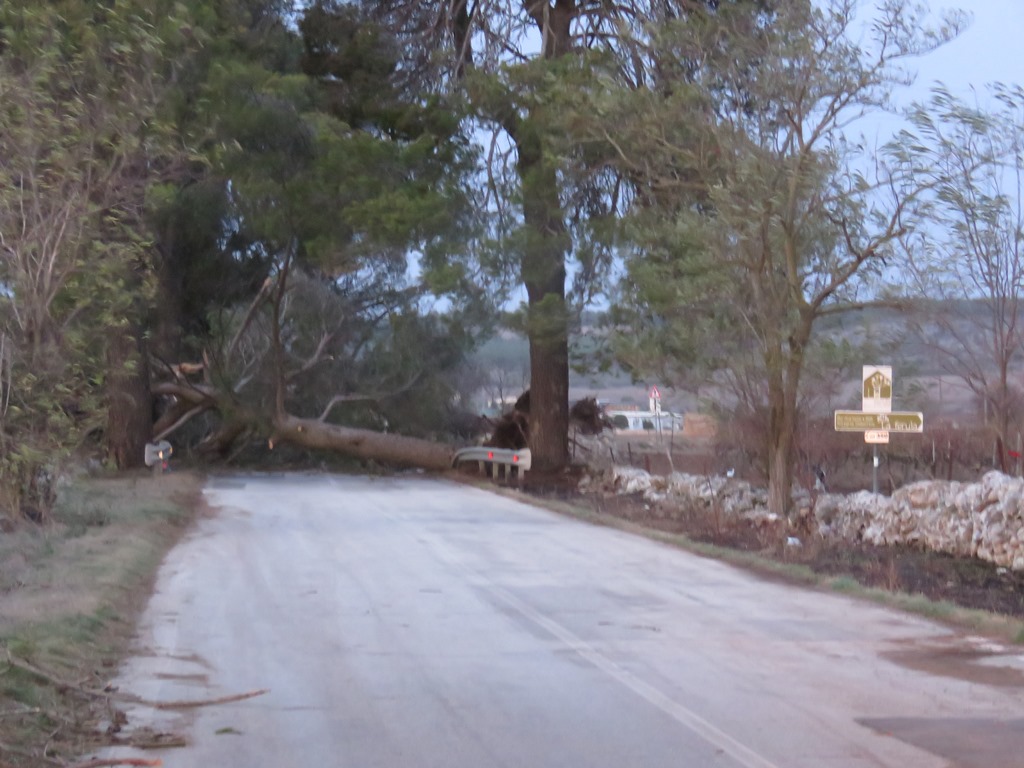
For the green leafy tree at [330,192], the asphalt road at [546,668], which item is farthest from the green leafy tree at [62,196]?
the green leafy tree at [330,192]

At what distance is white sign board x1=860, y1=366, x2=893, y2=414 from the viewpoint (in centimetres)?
1715

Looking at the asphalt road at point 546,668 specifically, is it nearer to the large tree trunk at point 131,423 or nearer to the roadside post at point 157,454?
the roadside post at point 157,454

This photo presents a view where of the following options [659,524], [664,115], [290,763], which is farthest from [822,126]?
[290,763]

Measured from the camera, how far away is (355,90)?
3189cm

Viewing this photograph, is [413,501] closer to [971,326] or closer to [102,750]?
[971,326]

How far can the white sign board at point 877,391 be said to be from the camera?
17148mm

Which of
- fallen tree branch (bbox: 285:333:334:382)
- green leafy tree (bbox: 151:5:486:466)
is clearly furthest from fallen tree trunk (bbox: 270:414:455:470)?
fallen tree branch (bbox: 285:333:334:382)

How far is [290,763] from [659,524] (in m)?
15.1

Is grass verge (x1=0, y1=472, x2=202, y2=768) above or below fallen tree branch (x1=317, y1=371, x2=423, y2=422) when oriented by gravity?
below

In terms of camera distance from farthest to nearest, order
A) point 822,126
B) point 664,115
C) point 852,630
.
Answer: point 664,115
point 822,126
point 852,630

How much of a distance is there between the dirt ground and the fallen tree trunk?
15.0 m

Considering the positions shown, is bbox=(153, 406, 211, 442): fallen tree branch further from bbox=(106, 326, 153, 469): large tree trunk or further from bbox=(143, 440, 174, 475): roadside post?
bbox=(143, 440, 174, 475): roadside post

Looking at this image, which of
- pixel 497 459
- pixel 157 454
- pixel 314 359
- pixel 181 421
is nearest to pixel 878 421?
pixel 497 459

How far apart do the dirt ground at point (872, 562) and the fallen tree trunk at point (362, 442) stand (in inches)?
589
